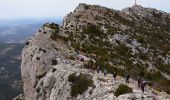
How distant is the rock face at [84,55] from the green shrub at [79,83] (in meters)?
0.49

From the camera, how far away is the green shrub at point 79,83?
37.5m

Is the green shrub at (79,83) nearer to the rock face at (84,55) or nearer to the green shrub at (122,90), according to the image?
the rock face at (84,55)

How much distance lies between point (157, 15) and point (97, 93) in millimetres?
86094

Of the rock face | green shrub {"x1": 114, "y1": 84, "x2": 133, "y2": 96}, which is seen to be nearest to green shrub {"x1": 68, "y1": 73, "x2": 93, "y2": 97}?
the rock face

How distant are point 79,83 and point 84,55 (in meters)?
16.6

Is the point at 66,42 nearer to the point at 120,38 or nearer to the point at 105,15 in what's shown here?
the point at 120,38

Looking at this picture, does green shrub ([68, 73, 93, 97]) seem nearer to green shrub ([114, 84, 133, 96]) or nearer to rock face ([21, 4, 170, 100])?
rock face ([21, 4, 170, 100])

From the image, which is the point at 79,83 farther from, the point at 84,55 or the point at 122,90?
the point at 84,55

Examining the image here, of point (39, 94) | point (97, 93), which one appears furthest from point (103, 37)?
point (97, 93)

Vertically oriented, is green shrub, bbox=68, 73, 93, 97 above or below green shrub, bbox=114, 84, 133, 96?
below

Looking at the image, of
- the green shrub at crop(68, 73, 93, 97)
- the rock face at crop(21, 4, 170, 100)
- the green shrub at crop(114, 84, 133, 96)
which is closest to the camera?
the green shrub at crop(114, 84, 133, 96)

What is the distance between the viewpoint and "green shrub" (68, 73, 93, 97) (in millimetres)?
37500

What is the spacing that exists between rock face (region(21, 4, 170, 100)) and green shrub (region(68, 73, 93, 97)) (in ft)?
1.61

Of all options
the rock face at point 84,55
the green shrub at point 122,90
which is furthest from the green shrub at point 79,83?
the green shrub at point 122,90
